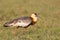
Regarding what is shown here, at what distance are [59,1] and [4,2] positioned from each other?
3.40 metres

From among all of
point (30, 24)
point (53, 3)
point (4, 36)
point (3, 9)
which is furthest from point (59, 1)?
point (4, 36)

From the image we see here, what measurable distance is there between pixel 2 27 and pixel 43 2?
28.2 feet

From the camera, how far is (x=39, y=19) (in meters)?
11.5

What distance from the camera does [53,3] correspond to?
1778 centimetres

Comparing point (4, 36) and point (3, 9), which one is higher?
point (4, 36)

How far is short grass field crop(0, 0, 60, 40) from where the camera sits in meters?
8.38

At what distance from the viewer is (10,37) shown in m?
8.05

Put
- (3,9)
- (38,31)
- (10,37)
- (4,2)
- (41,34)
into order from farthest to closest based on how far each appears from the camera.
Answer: (4,2), (3,9), (38,31), (41,34), (10,37)

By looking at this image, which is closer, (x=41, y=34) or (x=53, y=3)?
(x=41, y=34)

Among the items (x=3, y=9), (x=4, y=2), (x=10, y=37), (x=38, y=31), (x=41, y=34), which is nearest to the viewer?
(x=10, y=37)

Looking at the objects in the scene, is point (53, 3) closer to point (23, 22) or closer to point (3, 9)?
point (3, 9)

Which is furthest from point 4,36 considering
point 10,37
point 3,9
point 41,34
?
point 3,9

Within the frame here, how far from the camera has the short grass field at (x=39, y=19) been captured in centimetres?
838

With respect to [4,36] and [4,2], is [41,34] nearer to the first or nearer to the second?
[4,36]
